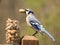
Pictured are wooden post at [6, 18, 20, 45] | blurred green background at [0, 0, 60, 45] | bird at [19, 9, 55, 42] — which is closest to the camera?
wooden post at [6, 18, 20, 45]

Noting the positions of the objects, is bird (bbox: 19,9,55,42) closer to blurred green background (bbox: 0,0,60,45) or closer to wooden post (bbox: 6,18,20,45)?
wooden post (bbox: 6,18,20,45)

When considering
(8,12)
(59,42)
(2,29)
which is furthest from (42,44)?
(8,12)

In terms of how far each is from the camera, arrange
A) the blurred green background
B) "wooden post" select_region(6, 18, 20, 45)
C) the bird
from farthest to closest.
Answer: the blurred green background, the bird, "wooden post" select_region(6, 18, 20, 45)

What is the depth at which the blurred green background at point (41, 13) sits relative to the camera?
6.54 m

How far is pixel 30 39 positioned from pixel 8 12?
184 inches

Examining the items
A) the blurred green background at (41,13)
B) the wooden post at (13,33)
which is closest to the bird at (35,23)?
the wooden post at (13,33)

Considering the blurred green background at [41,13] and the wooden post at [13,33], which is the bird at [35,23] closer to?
the wooden post at [13,33]

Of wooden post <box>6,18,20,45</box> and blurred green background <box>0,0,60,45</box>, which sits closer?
wooden post <box>6,18,20,45</box>

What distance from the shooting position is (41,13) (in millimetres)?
7156

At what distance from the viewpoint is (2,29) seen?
5.92 meters

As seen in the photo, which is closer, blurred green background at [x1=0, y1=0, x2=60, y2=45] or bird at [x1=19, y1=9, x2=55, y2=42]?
bird at [x1=19, y1=9, x2=55, y2=42]

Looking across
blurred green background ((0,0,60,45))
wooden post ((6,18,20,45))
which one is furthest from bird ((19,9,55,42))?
blurred green background ((0,0,60,45))

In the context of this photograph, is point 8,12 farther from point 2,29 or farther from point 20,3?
point 2,29

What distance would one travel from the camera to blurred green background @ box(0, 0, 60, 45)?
6536 millimetres
